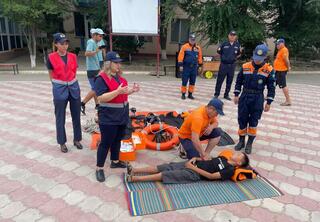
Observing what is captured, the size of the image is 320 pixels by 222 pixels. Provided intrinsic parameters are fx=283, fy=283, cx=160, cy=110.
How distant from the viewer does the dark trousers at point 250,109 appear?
4.83 m

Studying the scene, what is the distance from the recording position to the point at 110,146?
4105 millimetres

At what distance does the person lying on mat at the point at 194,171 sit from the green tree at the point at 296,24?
1180 centimetres

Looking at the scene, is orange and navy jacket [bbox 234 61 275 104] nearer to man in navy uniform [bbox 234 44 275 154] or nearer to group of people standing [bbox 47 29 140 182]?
man in navy uniform [bbox 234 44 275 154]

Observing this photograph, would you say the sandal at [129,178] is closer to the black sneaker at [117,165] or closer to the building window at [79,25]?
the black sneaker at [117,165]

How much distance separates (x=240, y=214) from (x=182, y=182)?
2.94 feet

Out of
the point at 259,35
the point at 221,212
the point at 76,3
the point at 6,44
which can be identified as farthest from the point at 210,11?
the point at 6,44

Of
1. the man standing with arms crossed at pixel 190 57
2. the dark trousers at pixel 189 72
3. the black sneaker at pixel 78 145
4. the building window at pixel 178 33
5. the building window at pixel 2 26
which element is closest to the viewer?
the black sneaker at pixel 78 145

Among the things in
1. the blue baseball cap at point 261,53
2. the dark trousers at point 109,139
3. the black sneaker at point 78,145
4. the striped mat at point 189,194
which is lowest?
the striped mat at point 189,194

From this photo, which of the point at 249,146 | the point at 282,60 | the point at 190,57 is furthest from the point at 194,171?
the point at 282,60

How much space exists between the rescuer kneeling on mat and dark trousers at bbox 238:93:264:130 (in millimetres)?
766

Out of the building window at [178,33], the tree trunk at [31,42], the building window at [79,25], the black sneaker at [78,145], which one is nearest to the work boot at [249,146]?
the black sneaker at [78,145]

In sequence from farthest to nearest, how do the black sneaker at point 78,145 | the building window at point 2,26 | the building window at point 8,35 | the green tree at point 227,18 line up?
the building window at point 8,35 → the building window at point 2,26 → the green tree at point 227,18 → the black sneaker at point 78,145

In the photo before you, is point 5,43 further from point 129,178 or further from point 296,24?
point 129,178

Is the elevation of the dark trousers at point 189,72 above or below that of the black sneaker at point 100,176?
above
